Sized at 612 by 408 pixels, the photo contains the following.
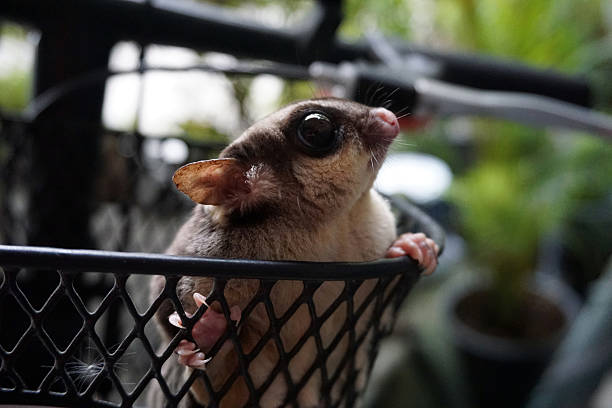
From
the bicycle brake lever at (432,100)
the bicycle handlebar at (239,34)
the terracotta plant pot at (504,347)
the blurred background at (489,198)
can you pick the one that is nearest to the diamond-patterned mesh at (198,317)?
the bicycle brake lever at (432,100)

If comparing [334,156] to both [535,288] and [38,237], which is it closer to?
[38,237]

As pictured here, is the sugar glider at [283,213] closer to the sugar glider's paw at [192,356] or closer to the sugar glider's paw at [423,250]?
the sugar glider's paw at [423,250]

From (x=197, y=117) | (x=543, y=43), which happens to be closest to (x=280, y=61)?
(x=197, y=117)

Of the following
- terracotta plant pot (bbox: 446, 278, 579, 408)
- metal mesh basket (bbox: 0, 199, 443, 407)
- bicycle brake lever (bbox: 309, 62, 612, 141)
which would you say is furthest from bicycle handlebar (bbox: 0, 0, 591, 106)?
terracotta plant pot (bbox: 446, 278, 579, 408)

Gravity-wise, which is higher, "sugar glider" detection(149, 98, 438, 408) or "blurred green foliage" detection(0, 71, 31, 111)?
"sugar glider" detection(149, 98, 438, 408)

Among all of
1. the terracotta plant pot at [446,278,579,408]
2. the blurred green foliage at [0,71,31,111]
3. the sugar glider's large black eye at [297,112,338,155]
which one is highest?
the sugar glider's large black eye at [297,112,338,155]

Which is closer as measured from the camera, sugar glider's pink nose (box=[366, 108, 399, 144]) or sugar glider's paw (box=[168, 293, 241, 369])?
sugar glider's paw (box=[168, 293, 241, 369])

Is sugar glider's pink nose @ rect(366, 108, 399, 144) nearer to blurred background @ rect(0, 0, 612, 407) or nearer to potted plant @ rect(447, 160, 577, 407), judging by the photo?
blurred background @ rect(0, 0, 612, 407)
